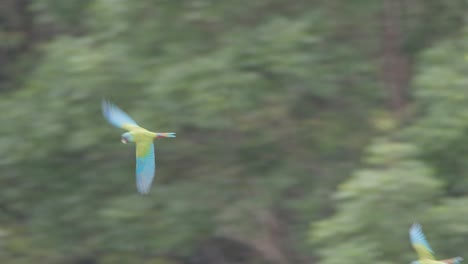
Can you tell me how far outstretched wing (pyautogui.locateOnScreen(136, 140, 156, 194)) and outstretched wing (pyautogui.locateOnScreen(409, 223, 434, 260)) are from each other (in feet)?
4.41

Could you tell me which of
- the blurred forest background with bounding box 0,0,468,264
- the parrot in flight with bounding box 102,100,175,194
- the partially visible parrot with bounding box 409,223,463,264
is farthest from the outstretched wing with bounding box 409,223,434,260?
the parrot in flight with bounding box 102,100,175,194

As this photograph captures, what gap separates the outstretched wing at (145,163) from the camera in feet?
16.2

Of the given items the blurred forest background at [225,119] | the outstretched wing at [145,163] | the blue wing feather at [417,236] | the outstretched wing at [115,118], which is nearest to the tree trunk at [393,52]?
the blurred forest background at [225,119]

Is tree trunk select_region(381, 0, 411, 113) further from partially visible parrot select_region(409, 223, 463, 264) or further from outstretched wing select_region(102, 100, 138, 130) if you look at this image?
outstretched wing select_region(102, 100, 138, 130)

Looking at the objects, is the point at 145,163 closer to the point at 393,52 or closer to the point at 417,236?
the point at 417,236

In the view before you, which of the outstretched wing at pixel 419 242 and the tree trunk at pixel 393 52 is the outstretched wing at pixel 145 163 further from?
the tree trunk at pixel 393 52

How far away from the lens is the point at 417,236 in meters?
5.13

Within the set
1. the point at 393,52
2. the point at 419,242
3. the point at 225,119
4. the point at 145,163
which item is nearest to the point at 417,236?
the point at 419,242

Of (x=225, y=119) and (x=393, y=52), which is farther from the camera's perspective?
(x=393, y=52)

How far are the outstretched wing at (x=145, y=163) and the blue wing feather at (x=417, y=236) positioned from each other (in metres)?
1.35

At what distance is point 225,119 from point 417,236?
1.61 meters

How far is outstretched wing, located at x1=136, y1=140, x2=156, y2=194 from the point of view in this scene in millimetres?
4926

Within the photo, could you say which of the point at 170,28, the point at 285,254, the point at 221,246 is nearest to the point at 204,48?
the point at 170,28

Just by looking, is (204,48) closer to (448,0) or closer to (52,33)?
(448,0)
